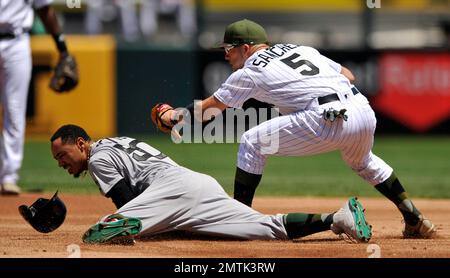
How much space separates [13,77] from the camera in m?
9.12

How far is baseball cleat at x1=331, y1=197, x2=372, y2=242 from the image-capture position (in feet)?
19.4

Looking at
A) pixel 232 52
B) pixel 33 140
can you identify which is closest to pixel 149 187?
pixel 232 52

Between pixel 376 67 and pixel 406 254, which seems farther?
pixel 376 67

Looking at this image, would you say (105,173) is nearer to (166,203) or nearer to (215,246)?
(166,203)

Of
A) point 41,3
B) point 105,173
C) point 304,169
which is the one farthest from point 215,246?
point 304,169

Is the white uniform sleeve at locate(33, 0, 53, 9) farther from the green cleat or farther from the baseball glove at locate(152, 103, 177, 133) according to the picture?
the green cleat

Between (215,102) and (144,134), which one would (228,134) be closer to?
(144,134)

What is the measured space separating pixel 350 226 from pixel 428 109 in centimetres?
1111

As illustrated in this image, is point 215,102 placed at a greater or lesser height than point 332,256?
greater

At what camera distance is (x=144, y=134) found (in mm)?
16484

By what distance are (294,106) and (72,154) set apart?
1456 millimetres

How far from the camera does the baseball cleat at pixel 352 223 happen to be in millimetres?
5902

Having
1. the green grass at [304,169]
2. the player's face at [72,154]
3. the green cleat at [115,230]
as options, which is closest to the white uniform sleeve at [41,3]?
the green grass at [304,169]
